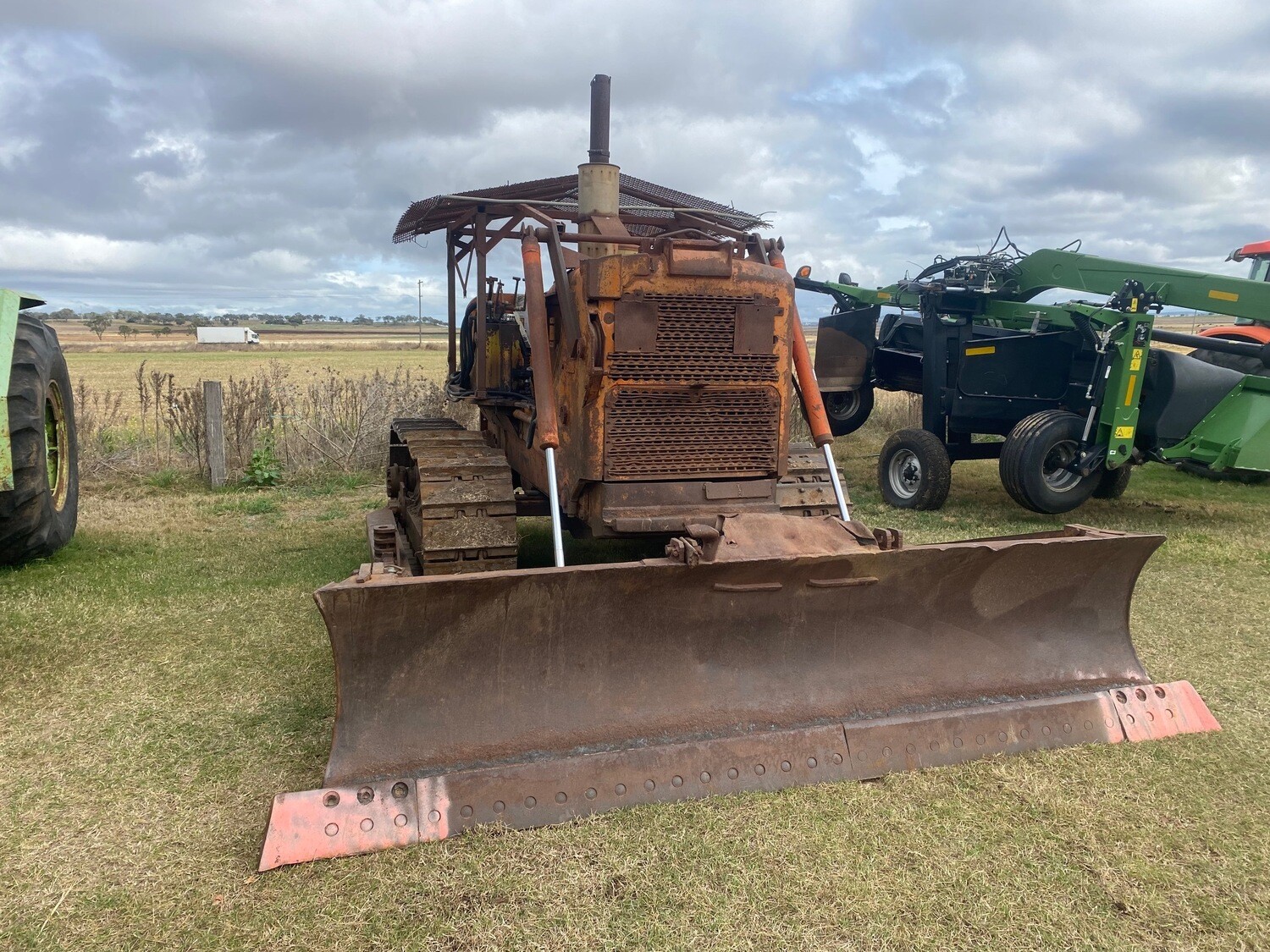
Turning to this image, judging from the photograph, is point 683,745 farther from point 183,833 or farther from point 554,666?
point 183,833

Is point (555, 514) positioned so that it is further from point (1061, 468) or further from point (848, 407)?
point (848, 407)

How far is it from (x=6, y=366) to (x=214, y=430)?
4687 mm

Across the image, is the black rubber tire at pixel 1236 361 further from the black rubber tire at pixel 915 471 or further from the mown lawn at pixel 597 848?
the mown lawn at pixel 597 848

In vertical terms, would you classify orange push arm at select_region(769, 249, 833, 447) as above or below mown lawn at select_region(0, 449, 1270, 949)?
above

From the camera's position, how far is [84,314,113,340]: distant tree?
6816cm

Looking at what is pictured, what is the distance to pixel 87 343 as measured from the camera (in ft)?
163

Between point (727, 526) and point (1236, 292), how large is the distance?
7374 millimetres

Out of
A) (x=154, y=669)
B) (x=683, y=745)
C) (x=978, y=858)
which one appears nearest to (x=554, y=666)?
(x=683, y=745)

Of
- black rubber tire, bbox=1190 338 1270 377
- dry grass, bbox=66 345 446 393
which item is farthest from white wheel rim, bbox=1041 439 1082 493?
dry grass, bbox=66 345 446 393

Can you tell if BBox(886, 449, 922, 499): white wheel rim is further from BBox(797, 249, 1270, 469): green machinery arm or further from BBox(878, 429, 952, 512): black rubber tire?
BBox(797, 249, 1270, 469): green machinery arm

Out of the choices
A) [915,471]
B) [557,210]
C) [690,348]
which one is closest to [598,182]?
[557,210]

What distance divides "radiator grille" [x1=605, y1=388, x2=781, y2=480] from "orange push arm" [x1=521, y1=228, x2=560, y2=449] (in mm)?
269

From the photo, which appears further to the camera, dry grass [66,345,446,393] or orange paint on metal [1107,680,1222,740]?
dry grass [66,345,446,393]

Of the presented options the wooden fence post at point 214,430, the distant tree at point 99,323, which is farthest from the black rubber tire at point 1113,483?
the distant tree at point 99,323
